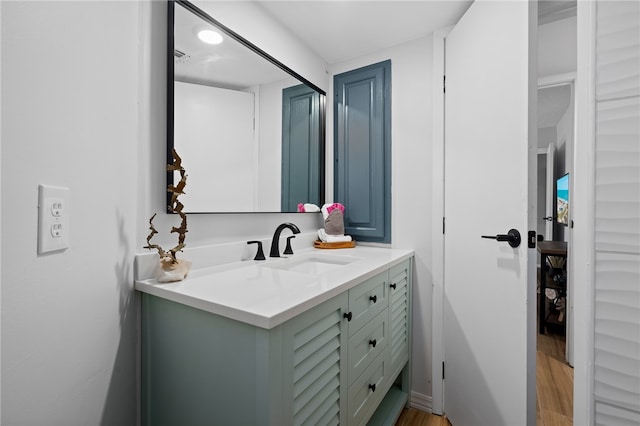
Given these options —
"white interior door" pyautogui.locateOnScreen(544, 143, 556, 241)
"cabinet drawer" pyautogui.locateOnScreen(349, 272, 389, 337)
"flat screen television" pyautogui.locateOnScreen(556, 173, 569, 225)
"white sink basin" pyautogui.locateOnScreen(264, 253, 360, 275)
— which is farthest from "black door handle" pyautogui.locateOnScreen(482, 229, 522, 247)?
"white interior door" pyautogui.locateOnScreen(544, 143, 556, 241)

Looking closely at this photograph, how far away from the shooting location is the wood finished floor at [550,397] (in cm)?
158

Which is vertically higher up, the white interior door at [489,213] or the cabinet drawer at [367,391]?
the white interior door at [489,213]

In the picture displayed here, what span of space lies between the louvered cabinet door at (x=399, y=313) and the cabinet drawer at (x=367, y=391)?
5.4 inches

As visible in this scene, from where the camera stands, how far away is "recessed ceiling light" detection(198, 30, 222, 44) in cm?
120

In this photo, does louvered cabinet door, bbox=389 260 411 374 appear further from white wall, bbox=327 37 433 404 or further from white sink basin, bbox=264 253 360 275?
white sink basin, bbox=264 253 360 275

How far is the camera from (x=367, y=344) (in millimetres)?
1175

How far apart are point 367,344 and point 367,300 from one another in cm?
18

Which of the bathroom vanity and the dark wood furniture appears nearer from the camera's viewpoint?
the bathroom vanity

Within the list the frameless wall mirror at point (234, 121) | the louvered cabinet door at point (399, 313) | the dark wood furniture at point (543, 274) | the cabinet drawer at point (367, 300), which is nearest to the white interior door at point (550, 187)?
the dark wood furniture at point (543, 274)

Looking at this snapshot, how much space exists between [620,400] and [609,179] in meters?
0.53

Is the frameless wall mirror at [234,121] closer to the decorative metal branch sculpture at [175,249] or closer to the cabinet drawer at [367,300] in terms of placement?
the decorative metal branch sculpture at [175,249]

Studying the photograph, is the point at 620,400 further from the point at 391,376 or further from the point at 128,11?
the point at 128,11

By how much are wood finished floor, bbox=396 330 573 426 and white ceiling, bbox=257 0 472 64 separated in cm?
223

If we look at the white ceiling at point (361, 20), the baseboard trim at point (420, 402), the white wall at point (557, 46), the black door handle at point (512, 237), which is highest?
the white ceiling at point (361, 20)
